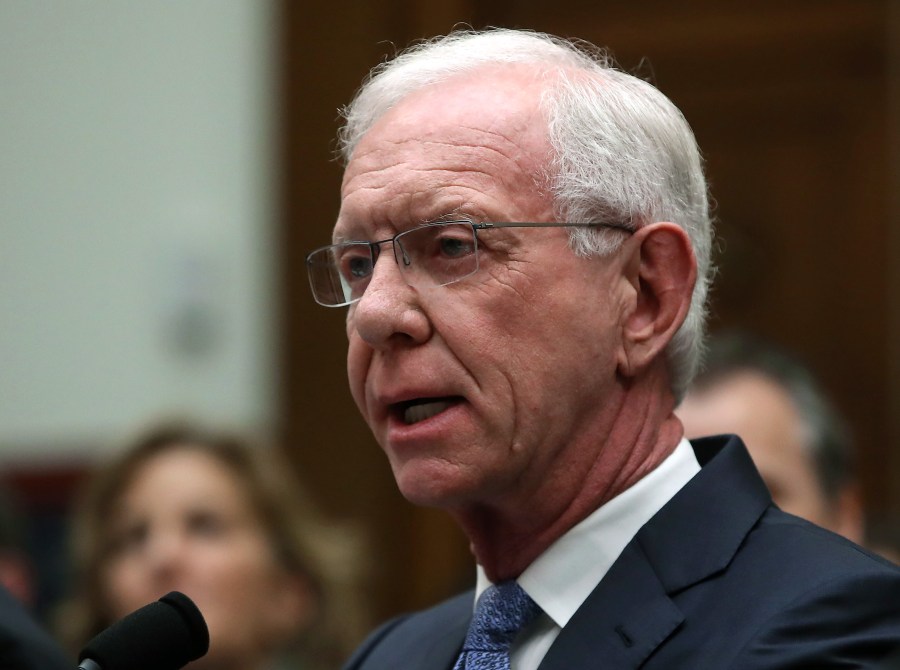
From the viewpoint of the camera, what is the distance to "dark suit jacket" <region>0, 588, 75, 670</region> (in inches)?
102

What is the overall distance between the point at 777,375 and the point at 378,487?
2.62m

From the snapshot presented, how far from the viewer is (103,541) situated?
4445 millimetres

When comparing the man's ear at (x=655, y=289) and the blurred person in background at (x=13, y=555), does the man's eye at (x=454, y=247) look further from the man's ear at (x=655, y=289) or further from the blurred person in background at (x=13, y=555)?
the blurred person in background at (x=13, y=555)

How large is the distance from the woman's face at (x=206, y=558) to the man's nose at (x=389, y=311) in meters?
2.01

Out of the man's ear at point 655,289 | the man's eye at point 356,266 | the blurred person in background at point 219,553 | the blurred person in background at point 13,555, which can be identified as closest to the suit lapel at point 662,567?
the man's ear at point 655,289

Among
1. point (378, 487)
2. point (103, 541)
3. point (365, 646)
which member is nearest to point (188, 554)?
point (103, 541)

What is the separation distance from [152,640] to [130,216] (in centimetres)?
483

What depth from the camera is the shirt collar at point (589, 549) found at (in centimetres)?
232

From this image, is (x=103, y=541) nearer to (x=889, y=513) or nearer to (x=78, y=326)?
(x=78, y=326)

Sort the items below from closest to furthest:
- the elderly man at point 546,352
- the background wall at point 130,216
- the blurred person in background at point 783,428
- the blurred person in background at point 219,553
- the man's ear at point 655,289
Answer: the elderly man at point 546,352 → the man's ear at point 655,289 → the blurred person in background at point 783,428 → the blurred person in background at point 219,553 → the background wall at point 130,216

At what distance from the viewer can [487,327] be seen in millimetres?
2320

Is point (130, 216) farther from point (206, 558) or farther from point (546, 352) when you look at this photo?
point (546, 352)

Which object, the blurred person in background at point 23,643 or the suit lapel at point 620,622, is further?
the blurred person in background at point 23,643

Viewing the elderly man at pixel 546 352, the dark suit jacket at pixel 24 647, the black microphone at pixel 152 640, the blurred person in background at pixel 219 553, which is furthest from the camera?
the blurred person in background at pixel 219 553
